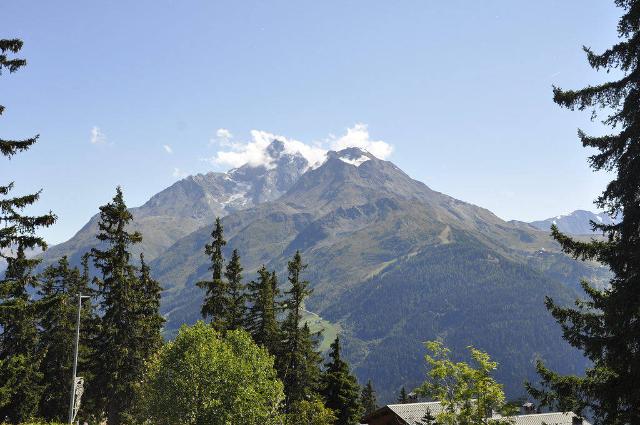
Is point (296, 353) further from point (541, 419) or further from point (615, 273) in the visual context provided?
point (615, 273)

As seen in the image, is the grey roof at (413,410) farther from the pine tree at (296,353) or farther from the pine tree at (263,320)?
the pine tree at (263,320)

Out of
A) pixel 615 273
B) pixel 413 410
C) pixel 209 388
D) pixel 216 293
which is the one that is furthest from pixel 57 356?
pixel 615 273

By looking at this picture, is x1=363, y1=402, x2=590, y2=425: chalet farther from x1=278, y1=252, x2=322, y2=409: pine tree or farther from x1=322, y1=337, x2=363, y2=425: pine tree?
x1=278, y1=252, x2=322, y2=409: pine tree

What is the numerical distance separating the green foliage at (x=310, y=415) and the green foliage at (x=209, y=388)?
492cm

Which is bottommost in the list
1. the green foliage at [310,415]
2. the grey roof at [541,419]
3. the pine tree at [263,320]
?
the grey roof at [541,419]

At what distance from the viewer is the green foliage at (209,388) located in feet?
117

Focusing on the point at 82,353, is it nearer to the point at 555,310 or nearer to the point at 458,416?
the point at 458,416

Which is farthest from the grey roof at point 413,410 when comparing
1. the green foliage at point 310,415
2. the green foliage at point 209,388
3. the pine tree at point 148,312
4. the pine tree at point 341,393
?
the pine tree at point 148,312

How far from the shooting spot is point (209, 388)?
36.3 metres

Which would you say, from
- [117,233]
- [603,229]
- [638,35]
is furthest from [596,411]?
[117,233]

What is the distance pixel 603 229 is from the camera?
18.5 m

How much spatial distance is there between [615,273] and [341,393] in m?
41.5

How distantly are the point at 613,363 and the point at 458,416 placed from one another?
5.79 m

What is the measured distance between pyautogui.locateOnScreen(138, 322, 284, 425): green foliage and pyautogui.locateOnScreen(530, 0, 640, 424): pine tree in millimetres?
22031
